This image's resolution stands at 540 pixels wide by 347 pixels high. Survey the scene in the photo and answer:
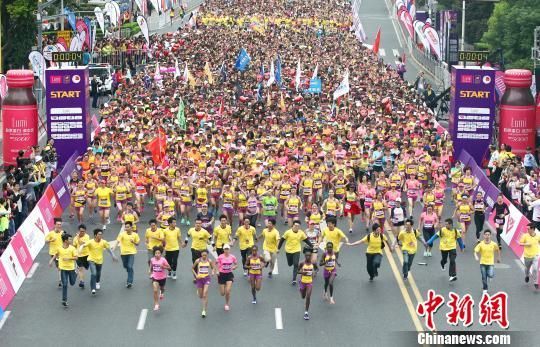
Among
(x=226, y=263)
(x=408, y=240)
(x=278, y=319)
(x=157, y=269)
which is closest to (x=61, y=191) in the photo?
(x=157, y=269)

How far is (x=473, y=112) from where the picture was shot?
42750 mm

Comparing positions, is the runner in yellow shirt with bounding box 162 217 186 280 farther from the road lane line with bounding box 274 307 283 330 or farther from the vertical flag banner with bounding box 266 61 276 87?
the vertical flag banner with bounding box 266 61 276 87

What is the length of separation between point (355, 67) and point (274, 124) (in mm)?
19557

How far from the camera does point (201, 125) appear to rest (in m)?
44.7

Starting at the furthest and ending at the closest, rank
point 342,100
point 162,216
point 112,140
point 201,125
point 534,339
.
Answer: point 342,100, point 201,125, point 112,140, point 162,216, point 534,339

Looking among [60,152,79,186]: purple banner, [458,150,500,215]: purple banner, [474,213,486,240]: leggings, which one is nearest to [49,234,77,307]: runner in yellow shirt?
[60,152,79,186]: purple banner

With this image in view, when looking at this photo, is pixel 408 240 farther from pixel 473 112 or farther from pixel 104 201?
pixel 473 112

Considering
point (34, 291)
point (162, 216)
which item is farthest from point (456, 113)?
point (34, 291)

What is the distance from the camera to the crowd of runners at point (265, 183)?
27.5 metres

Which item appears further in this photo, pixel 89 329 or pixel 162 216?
pixel 162 216

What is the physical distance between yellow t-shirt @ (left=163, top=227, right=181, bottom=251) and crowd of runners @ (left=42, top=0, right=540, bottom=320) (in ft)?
0.14

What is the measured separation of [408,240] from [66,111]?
17.1m

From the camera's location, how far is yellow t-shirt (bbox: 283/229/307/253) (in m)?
27.9

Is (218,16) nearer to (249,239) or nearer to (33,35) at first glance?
(33,35)
